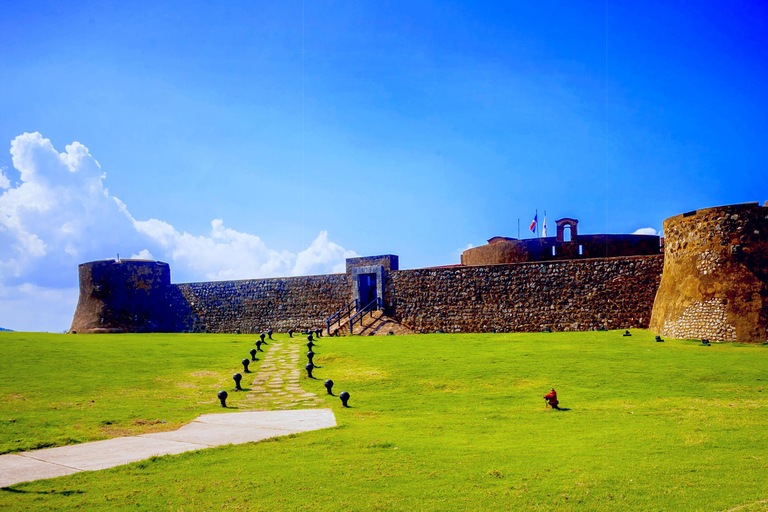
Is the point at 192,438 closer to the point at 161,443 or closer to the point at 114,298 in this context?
the point at 161,443

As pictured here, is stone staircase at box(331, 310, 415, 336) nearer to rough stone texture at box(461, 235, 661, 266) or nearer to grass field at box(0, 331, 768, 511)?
rough stone texture at box(461, 235, 661, 266)

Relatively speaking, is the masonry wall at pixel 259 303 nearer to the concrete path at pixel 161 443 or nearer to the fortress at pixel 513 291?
the fortress at pixel 513 291

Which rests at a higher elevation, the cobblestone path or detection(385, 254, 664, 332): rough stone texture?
detection(385, 254, 664, 332): rough stone texture

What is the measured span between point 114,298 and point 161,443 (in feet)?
79.4

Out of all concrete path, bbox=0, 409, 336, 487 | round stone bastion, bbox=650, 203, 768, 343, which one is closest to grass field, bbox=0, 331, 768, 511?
concrete path, bbox=0, 409, 336, 487

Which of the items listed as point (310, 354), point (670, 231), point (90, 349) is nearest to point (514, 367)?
point (310, 354)

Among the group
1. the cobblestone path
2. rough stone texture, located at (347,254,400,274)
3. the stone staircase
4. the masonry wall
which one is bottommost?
the cobblestone path

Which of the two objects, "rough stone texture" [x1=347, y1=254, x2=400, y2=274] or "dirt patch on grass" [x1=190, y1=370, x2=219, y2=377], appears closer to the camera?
"dirt patch on grass" [x1=190, y1=370, x2=219, y2=377]

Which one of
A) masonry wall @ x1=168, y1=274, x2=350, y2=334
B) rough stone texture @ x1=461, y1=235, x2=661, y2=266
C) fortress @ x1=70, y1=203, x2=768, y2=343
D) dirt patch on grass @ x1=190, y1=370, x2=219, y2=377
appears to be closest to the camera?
dirt patch on grass @ x1=190, y1=370, x2=219, y2=377

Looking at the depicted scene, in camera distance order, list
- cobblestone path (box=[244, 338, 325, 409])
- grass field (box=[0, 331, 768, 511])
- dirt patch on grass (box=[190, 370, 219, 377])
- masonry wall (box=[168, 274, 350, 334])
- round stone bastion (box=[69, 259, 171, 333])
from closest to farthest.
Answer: grass field (box=[0, 331, 768, 511]) → cobblestone path (box=[244, 338, 325, 409]) → dirt patch on grass (box=[190, 370, 219, 377]) → masonry wall (box=[168, 274, 350, 334]) → round stone bastion (box=[69, 259, 171, 333])

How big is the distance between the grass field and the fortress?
78.8 inches

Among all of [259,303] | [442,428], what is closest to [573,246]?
[259,303]

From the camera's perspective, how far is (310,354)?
45.7ft

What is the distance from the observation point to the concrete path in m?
5.70
